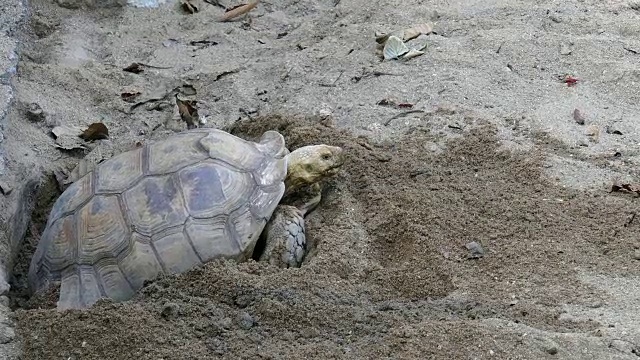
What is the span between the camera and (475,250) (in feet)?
10.3

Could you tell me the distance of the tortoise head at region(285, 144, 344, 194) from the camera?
356 centimetres

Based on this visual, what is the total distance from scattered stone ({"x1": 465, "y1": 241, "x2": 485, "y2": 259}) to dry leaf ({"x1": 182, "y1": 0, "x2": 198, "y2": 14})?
295cm

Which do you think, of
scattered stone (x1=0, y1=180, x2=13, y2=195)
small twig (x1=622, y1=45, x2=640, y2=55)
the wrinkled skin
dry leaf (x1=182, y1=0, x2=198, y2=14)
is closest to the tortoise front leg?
the wrinkled skin

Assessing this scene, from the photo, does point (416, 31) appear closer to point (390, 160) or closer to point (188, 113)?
point (390, 160)

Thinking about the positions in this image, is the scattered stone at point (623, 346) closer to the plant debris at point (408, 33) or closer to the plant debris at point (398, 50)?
the plant debris at point (398, 50)

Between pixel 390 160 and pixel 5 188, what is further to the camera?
pixel 390 160

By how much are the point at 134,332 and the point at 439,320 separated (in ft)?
3.14

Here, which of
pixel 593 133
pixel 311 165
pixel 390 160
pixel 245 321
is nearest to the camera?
pixel 245 321

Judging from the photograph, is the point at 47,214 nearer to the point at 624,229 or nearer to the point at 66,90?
the point at 66,90

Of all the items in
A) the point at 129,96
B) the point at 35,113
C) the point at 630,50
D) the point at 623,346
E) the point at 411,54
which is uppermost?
the point at 623,346

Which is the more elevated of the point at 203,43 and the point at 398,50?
the point at 398,50

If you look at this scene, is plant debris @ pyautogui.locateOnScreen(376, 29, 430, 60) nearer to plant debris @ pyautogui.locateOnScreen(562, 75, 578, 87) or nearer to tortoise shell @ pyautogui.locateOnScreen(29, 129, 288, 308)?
plant debris @ pyautogui.locateOnScreen(562, 75, 578, 87)

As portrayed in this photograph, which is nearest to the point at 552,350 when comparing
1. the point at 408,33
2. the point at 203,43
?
the point at 408,33

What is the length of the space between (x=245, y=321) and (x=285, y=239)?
0.61 metres
